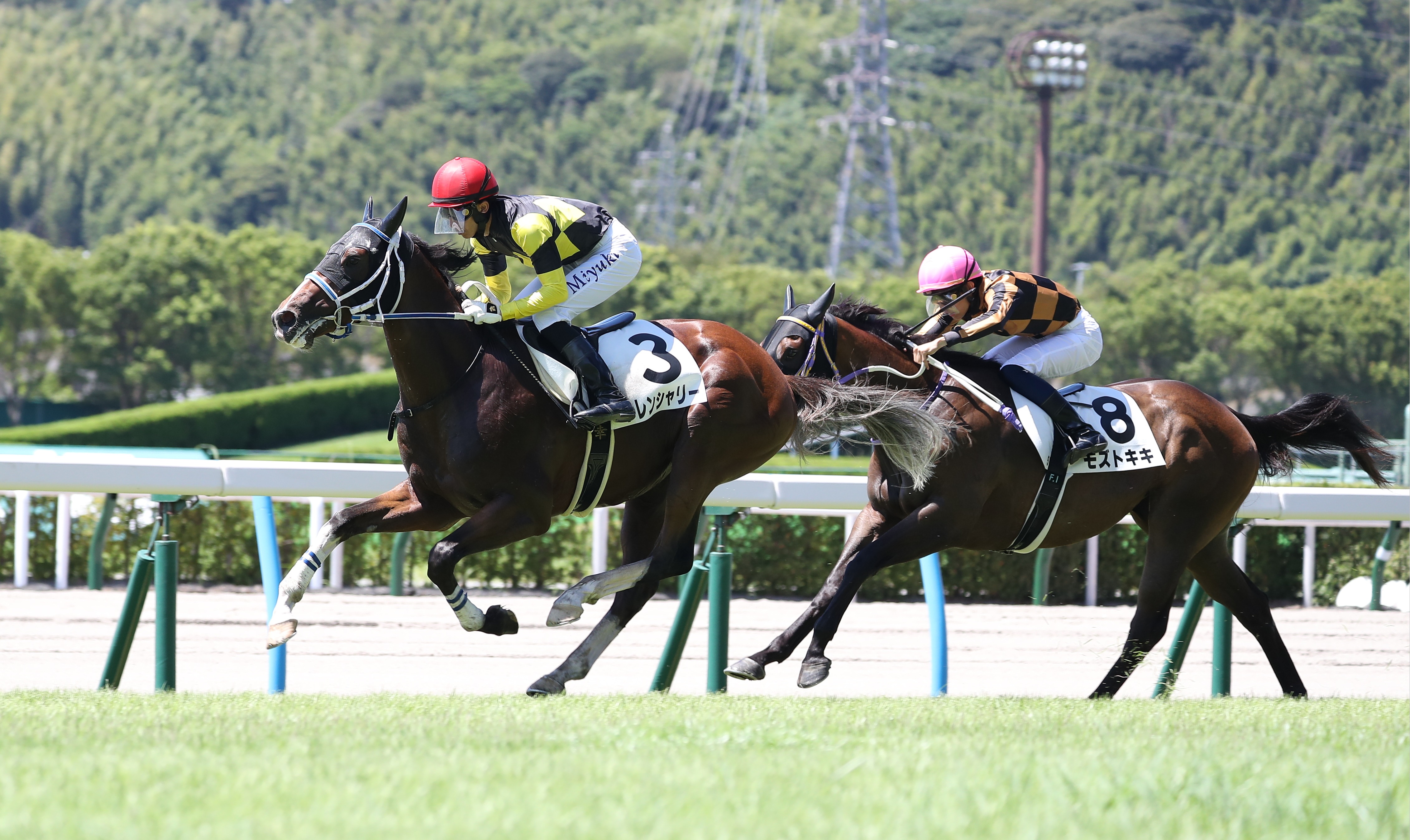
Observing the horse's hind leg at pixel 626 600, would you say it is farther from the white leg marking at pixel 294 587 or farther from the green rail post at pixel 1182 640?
the green rail post at pixel 1182 640

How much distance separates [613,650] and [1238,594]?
8.97ft

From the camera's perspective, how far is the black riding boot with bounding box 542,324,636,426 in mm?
5004

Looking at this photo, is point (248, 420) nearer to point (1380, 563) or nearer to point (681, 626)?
point (1380, 563)

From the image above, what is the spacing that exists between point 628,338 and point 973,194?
87.4 m

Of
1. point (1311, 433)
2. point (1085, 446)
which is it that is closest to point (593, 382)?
point (1085, 446)

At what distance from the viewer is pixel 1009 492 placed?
5.53m

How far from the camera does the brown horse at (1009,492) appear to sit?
17.5 ft

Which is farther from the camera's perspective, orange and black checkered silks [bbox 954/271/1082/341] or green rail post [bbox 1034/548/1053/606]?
green rail post [bbox 1034/548/1053/606]

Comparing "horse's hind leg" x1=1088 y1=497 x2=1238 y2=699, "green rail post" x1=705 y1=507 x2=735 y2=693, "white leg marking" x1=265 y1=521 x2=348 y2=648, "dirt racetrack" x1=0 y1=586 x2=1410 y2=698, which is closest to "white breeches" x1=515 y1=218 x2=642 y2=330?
"white leg marking" x1=265 y1=521 x2=348 y2=648

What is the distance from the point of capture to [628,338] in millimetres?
5254

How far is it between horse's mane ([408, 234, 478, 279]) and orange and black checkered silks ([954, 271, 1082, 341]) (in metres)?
1.78

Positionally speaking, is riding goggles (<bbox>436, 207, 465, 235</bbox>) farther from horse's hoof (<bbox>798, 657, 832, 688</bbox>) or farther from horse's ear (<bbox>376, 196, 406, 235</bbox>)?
horse's hoof (<bbox>798, 657, 832, 688</bbox>)

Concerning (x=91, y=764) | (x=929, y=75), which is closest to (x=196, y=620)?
(x=91, y=764)

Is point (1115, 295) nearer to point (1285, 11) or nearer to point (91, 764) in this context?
point (91, 764)
